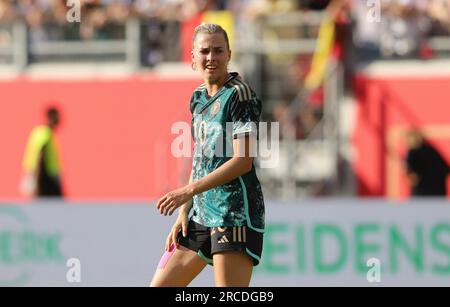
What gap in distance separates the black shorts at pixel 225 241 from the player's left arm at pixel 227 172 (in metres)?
0.30

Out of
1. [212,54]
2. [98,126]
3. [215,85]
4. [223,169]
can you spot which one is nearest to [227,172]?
[223,169]

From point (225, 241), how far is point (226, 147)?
476 mm

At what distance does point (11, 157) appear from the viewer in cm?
1833

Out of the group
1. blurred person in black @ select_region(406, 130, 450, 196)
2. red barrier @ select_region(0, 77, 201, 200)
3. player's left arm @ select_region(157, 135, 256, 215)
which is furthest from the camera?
red barrier @ select_region(0, 77, 201, 200)

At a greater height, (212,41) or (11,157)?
(212,41)

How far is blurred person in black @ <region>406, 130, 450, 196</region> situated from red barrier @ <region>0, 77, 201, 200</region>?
3682 mm

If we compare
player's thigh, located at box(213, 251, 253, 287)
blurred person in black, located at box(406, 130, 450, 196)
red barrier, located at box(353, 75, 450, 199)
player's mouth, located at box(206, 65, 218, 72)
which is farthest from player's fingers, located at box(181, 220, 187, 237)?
red barrier, located at box(353, 75, 450, 199)

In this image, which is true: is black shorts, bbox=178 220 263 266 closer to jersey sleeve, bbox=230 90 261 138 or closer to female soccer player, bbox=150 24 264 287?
female soccer player, bbox=150 24 264 287

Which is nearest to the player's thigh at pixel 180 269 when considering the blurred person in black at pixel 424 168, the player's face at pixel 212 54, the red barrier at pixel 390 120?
the player's face at pixel 212 54

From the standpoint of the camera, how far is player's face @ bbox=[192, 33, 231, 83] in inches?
262

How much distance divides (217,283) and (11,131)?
1219 centimetres

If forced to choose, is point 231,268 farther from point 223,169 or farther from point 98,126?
point 98,126

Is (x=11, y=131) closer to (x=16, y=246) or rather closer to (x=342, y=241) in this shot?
(x=16, y=246)

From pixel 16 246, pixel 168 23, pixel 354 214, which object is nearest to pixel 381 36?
pixel 168 23
